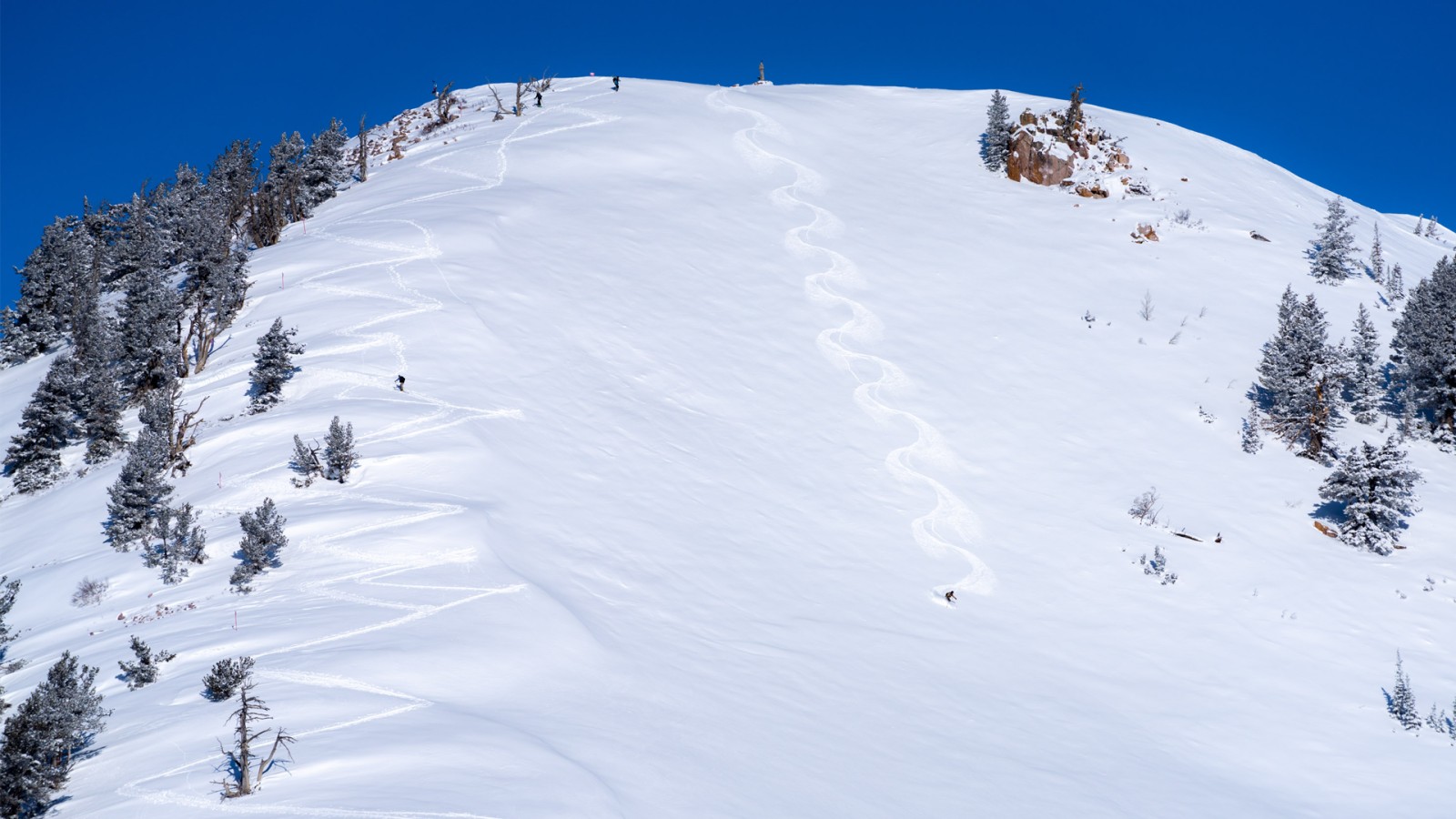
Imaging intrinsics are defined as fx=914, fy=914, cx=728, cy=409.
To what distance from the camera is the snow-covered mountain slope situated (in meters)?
11.6

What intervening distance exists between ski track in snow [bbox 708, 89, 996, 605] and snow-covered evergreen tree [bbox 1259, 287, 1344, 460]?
35.4 feet

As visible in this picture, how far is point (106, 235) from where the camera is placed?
41.9 metres

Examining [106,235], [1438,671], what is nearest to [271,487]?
[1438,671]

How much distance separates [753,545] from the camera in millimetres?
18953

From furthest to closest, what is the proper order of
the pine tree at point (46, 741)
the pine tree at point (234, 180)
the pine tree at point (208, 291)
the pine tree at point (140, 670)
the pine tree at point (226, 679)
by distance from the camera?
the pine tree at point (234, 180)
the pine tree at point (208, 291)
the pine tree at point (140, 670)
the pine tree at point (226, 679)
the pine tree at point (46, 741)

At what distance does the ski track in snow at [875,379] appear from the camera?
68.6ft

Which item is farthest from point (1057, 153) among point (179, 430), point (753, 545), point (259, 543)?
point (259, 543)

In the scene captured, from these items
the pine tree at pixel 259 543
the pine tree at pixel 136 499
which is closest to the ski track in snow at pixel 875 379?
the pine tree at pixel 259 543

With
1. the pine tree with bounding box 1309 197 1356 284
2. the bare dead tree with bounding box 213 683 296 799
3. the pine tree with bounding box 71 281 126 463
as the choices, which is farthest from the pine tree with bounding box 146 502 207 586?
the pine tree with bounding box 1309 197 1356 284

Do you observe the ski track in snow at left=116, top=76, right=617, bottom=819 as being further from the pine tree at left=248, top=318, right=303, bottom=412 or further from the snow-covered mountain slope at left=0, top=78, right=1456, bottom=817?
the pine tree at left=248, top=318, right=303, bottom=412

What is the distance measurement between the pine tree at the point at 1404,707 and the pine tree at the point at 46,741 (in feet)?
67.8

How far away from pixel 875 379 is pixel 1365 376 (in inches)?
614

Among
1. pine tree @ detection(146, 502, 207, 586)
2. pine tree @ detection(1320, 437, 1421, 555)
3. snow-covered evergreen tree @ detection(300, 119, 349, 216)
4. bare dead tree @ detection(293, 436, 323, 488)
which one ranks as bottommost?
pine tree @ detection(146, 502, 207, 586)

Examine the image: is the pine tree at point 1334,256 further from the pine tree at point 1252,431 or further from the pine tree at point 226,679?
the pine tree at point 226,679
